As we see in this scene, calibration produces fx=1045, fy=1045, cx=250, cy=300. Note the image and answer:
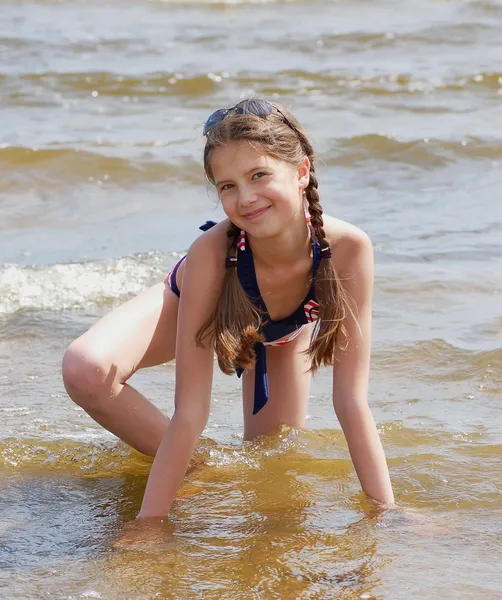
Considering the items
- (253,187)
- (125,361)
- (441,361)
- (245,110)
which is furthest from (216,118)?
(441,361)

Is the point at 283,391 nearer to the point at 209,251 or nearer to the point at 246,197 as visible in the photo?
the point at 209,251

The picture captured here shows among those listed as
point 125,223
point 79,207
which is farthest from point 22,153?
point 125,223

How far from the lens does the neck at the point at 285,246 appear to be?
367 cm

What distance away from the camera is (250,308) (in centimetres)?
357

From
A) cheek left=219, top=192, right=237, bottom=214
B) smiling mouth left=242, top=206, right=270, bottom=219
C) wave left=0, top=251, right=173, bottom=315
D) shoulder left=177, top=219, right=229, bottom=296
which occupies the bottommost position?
wave left=0, top=251, right=173, bottom=315

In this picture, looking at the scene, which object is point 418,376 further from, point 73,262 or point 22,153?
point 22,153

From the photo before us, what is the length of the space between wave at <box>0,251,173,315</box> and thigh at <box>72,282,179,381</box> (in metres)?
2.20

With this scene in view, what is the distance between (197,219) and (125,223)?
21.4 inches

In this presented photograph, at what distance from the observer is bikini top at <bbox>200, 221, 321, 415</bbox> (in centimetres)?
369

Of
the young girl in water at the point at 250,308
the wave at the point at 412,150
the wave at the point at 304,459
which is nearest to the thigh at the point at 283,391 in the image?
the wave at the point at 304,459

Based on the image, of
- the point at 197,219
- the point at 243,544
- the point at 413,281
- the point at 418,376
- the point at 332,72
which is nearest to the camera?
the point at 243,544

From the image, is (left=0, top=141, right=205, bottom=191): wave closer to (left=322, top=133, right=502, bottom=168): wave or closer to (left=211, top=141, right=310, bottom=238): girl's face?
(left=322, top=133, right=502, bottom=168): wave

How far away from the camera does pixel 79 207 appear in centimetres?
823

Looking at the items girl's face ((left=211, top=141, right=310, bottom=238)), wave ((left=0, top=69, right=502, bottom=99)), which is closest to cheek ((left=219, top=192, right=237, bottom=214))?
girl's face ((left=211, top=141, right=310, bottom=238))
